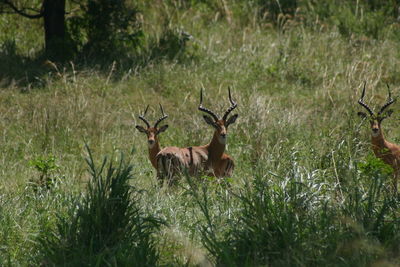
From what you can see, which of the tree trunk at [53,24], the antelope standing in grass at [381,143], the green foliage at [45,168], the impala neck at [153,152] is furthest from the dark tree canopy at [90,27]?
the green foliage at [45,168]

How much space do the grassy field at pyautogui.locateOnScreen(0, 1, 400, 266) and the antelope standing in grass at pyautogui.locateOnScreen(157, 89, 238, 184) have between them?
0.23 metres

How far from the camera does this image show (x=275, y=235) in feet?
20.6

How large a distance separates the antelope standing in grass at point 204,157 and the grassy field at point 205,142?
0.23 metres

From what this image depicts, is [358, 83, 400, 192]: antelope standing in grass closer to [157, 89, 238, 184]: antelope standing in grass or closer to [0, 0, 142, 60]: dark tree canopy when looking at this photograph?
[157, 89, 238, 184]: antelope standing in grass

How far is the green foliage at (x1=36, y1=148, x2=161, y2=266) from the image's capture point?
6289 millimetres

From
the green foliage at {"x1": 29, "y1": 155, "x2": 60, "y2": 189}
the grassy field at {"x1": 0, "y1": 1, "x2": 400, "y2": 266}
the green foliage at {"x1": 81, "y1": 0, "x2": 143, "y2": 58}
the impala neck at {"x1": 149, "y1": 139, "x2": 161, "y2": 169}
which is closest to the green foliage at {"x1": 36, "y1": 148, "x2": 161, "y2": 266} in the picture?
the grassy field at {"x1": 0, "y1": 1, "x2": 400, "y2": 266}

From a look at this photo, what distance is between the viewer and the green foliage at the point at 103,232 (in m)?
6.29

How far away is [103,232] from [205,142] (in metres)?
4.97

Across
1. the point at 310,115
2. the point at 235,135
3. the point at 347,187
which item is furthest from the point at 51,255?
the point at 310,115

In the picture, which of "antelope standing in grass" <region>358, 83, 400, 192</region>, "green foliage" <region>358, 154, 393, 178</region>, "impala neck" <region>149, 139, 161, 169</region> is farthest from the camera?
"impala neck" <region>149, 139, 161, 169</region>

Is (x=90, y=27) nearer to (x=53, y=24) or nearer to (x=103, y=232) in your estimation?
(x=53, y=24)

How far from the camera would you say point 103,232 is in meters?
6.57

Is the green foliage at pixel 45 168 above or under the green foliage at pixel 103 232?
under

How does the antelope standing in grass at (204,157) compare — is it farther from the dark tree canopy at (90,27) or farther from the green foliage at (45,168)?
the dark tree canopy at (90,27)
